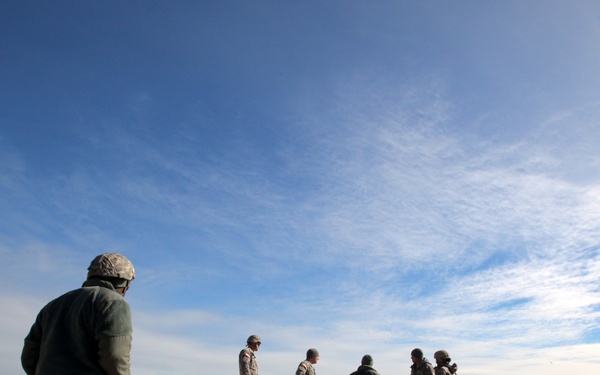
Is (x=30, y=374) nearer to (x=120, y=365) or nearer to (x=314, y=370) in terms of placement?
(x=120, y=365)

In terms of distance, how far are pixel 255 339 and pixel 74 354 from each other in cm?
1064

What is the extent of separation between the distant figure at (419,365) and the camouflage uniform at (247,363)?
4599 millimetres

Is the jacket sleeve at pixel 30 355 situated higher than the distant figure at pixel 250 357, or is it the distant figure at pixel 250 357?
the distant figure at pixel 250 357

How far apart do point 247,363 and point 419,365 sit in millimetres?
4953

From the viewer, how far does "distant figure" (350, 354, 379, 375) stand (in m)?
11.7

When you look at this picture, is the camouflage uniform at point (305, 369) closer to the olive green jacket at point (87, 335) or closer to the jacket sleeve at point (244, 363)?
the jacket sleeve at point (244, 363)

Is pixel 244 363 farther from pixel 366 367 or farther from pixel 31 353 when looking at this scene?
pixel 31 353

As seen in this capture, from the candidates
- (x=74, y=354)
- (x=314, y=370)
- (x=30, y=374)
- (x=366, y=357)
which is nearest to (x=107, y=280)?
(x=74, y=354)

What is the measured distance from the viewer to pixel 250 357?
47.1ft

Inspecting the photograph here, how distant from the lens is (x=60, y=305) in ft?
15.6

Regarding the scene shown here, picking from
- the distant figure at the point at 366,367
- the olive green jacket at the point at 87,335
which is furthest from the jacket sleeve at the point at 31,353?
the distant figure at the point at 366,367

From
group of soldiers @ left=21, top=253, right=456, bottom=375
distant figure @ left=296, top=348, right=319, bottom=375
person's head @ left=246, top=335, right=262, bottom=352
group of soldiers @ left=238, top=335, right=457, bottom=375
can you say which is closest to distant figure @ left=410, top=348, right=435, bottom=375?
group of soldiers @ left=238, top=335, right=457, bottom=375

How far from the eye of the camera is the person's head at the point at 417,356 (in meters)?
13.7

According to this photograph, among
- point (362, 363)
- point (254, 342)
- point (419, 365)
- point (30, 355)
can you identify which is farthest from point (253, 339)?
point (30, 355)
